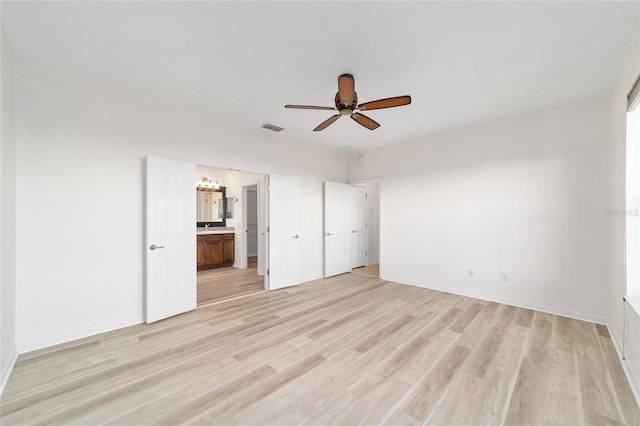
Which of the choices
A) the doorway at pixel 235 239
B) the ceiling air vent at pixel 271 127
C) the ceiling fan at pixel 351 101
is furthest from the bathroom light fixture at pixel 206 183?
the ceiling fan at pixel 351 101

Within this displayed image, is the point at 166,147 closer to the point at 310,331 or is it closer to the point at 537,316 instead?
the point at 310,331

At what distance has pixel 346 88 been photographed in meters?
2.34

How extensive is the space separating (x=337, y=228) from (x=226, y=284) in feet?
8.61

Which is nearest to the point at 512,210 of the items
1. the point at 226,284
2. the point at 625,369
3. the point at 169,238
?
the point at 625,369

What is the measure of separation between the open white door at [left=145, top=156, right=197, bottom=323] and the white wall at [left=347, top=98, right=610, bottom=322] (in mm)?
3764

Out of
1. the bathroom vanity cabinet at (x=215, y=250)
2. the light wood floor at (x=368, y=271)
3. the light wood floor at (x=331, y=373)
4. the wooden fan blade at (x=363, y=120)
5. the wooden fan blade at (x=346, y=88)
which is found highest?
the wooden fan blade at (x=346, y=88)

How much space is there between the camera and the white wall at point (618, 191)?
228 centimetres

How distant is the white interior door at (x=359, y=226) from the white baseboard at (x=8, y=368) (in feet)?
17.8

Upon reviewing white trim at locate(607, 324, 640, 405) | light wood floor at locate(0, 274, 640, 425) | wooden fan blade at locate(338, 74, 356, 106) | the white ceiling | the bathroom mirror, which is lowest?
light wood floor at locate(0, 274, 640, 425)

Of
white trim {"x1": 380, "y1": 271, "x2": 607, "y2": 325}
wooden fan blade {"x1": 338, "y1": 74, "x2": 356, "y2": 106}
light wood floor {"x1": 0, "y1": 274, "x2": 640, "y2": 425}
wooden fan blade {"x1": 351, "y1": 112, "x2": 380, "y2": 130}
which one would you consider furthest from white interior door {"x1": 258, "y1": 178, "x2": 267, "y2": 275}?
white trim {"x1": 380, "y1": 271, "x2": 607, "y2": 325}

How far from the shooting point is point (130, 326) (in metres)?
3.11

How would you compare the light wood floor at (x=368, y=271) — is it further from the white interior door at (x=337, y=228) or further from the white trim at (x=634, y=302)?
the white trim at (x=634, y=302)

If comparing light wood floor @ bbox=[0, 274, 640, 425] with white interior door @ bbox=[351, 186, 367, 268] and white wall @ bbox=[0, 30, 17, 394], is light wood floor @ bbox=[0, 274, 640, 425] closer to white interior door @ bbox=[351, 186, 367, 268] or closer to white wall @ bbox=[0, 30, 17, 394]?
white wall @ bbox=[0, 30, 17, 394]

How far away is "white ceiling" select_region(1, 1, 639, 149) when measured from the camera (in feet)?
6.16
